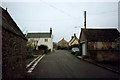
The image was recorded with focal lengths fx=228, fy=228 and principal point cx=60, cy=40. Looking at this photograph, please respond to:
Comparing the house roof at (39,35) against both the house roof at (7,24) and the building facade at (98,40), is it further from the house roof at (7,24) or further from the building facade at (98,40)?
the house roof at (7,24)

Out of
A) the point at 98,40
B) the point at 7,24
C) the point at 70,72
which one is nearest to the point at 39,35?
the point at 98,40

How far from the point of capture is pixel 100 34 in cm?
4178

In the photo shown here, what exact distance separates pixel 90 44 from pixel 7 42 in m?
31.8

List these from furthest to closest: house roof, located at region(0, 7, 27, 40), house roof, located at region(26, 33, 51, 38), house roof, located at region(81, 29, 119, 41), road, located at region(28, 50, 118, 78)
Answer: house roof, located at region(26, 33, 51, 38) < house roof, located at region(81, 29, 119, 41) < road, located at region(28, 50, 118, 78) < house roof, located at region(0, 7, 27, 40)

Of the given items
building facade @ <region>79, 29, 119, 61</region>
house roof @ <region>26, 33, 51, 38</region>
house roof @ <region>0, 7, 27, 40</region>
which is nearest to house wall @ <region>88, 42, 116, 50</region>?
building facade @ <region>79, 29, 119, 61</region>

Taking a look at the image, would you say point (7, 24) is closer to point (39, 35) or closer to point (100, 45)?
point (100, 45)

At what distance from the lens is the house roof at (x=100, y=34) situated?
3991 cm

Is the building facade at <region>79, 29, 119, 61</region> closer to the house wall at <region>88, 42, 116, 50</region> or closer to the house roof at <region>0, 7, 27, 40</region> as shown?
the house wall at <region>88, 42, 116, 50</region>

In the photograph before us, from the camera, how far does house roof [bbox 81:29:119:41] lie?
3991cm

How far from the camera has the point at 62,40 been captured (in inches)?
5531

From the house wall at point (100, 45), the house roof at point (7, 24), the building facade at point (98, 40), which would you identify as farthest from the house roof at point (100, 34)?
the house roof at point (7, 24)

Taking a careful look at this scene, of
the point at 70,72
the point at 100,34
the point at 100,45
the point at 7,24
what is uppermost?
the point at 100,34

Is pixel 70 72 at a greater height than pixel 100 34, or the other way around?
pixel 100 34

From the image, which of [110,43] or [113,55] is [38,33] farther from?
[113,55]
